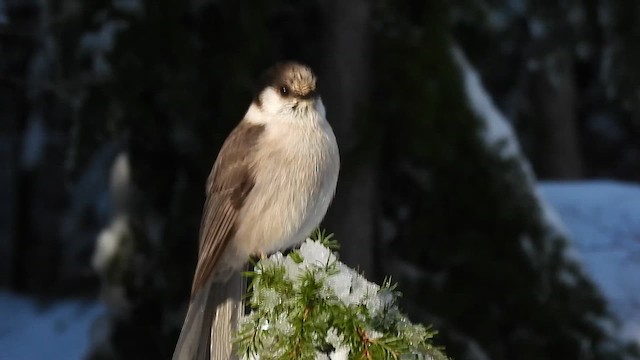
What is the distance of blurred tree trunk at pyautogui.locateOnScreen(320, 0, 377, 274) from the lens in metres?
5.06

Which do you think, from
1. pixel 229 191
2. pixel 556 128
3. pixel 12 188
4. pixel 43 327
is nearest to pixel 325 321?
pixel 229 191

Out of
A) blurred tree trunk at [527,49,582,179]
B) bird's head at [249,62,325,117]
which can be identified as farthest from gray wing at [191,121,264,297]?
blurred tree trunk at [527,49,582,179]

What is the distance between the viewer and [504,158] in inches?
223

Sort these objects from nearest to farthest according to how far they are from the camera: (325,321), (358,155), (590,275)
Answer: (325,321), (358,155), (590,275)

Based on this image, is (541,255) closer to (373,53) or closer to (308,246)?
(373,53)

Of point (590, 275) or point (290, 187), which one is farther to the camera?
point (590, 275)

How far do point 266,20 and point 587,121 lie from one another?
11.1 meters

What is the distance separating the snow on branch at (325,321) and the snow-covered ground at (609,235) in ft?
14.4

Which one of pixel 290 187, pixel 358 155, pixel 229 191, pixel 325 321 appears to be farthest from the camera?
pixel 358 155

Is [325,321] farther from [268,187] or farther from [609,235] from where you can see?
[609,235]

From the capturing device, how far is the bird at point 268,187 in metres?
2.77

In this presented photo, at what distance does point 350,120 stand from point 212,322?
2.58 metres

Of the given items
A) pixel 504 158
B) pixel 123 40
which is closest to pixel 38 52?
pixel 123 40

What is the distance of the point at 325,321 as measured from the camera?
1.79 metres
